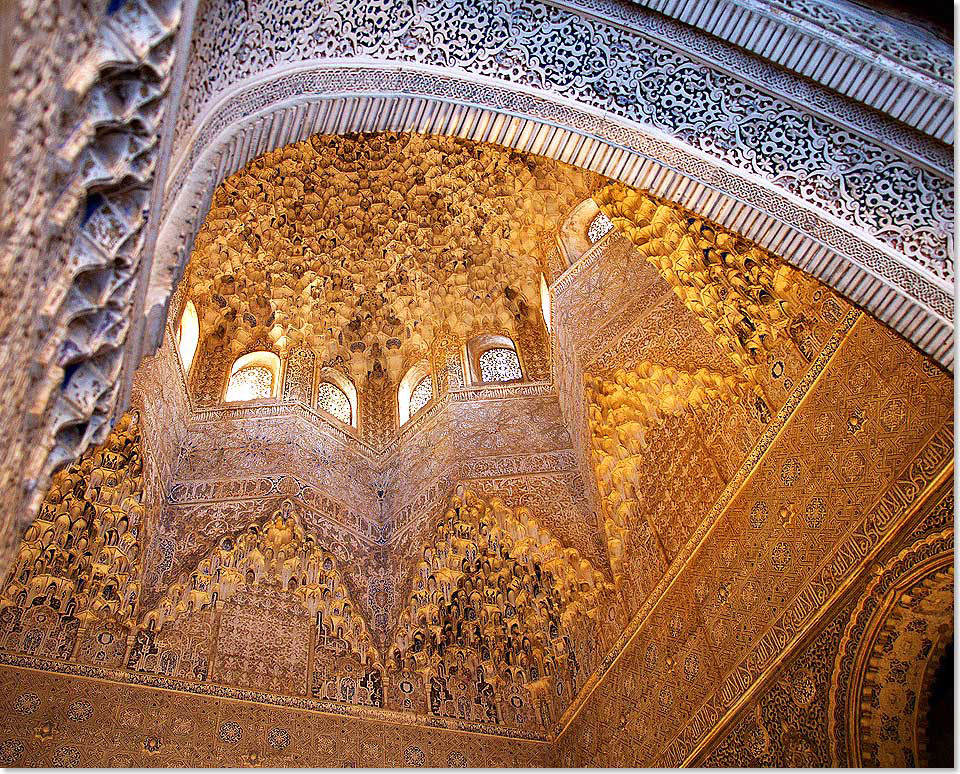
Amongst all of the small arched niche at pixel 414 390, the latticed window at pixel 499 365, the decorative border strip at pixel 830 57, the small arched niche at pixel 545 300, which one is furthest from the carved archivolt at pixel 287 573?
the decorative border strip at pixel 830 57

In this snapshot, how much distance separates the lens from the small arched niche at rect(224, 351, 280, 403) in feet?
27.1

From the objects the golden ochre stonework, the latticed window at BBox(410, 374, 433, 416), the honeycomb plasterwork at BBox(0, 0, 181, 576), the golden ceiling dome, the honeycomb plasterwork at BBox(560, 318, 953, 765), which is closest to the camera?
the honeycomb plasterwork at BBox(0, 0, 181, 576)

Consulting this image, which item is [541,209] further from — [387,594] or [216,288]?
[387,594]

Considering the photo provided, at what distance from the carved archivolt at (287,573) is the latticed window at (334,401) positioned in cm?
137

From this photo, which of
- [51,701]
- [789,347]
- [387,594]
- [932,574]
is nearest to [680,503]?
[789,347]

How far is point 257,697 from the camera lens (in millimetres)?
6785

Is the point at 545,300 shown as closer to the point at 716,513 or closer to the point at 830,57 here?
Answer: the point at 716,513

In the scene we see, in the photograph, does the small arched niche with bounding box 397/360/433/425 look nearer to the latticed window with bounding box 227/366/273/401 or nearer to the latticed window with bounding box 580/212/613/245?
the latticed window with bounding box 227/366/273/401

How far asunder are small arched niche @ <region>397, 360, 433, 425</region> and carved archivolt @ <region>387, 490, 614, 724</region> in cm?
154

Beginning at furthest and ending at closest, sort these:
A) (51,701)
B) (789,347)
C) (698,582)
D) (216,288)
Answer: (216,288) < (51,701) < (698,582) < (789,347)

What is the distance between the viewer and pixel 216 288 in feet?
27.4

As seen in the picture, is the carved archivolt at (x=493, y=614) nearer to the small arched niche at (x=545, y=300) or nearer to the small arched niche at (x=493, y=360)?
the small arched niche at (x=493, y=360)

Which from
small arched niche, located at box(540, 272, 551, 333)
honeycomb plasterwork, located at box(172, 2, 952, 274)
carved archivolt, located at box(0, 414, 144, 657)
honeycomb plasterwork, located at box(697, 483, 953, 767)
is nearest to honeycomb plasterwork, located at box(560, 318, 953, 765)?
honeycomb plasterwork, located at box(697, 483, 953, 767)

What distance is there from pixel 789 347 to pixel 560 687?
3493 mm
